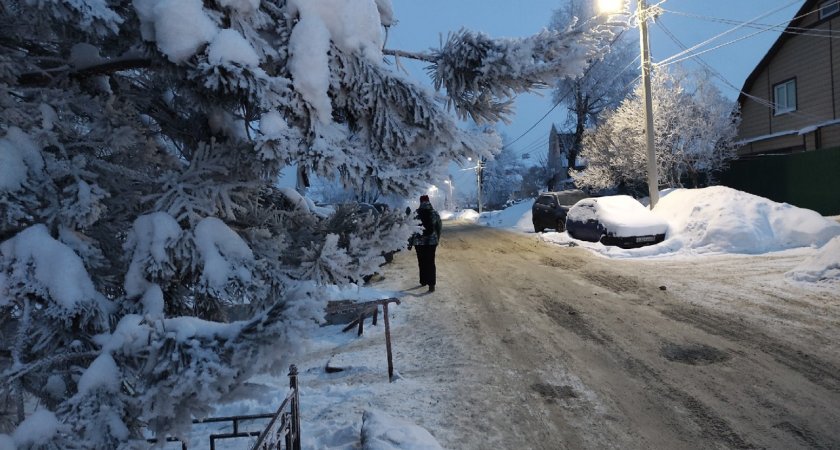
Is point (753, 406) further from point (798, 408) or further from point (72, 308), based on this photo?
point (72, 308)

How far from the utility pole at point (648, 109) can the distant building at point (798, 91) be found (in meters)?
7.47

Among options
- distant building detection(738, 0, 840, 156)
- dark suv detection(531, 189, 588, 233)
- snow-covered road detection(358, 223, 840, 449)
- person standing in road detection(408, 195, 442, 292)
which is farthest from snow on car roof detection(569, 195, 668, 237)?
distant building detection(738, 0, 840, 156)

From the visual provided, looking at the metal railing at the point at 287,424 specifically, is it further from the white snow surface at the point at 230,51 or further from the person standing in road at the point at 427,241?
the person standing in road at the point at 427,241

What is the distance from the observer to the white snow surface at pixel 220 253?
256 centimetres

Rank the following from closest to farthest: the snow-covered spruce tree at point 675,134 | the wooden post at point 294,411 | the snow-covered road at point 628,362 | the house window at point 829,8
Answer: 1. the wooden post at point 294,411
2. the snow-covered road at point 628,362
3. the house window at point 829,8
4. the snow-covered spruce tree at point 675,134

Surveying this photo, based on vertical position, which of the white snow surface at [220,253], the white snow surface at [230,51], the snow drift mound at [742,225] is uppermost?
the white snow surface at [230,51]

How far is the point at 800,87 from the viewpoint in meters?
22.8

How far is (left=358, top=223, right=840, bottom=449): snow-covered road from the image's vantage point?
13.6 feet

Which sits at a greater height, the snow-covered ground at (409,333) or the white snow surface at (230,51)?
the white snow surface at (230,51)

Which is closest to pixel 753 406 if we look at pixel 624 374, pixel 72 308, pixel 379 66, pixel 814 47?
pixel 624 374

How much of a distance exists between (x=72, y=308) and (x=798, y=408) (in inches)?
200

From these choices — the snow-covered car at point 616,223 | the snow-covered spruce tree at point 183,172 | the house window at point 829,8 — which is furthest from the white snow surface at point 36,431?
the house window at point 829,8

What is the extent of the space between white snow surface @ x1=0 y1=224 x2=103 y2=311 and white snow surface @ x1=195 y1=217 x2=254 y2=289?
0.51 meters

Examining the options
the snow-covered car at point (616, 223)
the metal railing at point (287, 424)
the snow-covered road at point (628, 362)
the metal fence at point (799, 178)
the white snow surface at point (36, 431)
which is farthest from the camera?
the metal fence at point (799, 178)
